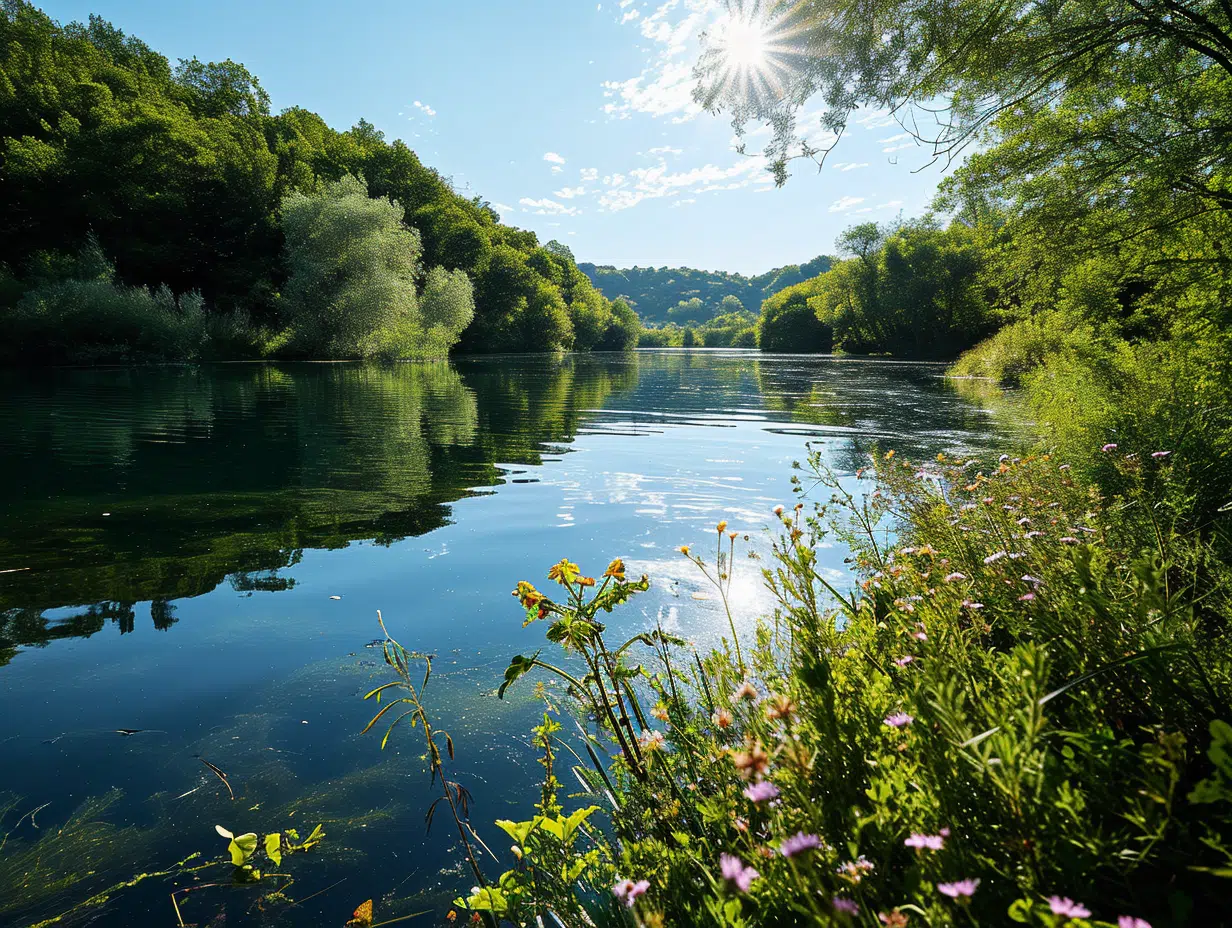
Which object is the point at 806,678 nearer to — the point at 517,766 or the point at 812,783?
the point at 812,783

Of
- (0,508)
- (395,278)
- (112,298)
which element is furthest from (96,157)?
(0,508)

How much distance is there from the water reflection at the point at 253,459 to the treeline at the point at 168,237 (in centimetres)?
980

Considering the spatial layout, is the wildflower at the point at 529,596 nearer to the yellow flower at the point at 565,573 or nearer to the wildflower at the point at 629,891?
the yellow flower at the point at 565,573

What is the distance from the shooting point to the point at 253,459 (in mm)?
11859

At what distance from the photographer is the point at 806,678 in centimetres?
128

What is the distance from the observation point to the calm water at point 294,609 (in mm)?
2859

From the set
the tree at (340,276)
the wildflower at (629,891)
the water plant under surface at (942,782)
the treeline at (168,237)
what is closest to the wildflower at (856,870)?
the water plant under surface at (942,782)

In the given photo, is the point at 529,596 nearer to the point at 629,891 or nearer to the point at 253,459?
the point at 629,891

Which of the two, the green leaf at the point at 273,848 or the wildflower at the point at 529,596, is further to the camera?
the green leaf at the point at 273,848

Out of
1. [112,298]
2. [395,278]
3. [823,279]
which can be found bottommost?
[112,298]

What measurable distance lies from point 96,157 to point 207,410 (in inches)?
1683

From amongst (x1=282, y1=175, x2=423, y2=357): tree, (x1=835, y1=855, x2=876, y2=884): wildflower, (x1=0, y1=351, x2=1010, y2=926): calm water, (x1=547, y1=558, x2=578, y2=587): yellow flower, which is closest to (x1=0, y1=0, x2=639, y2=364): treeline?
(x1=282, y1=175, x2=423, y2=357): tree

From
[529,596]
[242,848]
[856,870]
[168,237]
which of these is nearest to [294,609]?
[242,848]

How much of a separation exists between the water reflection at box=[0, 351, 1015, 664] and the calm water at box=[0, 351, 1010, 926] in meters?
0.06
